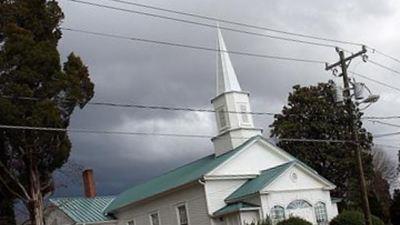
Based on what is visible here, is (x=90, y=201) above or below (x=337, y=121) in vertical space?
below

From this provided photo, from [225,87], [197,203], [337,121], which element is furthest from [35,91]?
[337,121]

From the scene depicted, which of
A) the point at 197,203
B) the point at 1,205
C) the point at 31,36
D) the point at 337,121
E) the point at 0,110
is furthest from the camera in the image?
the point at 337,121

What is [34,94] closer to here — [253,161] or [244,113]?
[253,161]

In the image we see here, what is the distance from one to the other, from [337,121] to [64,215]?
2683cm

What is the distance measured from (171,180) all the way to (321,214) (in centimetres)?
1032

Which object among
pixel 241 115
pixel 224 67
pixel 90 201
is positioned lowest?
pixel 90 201

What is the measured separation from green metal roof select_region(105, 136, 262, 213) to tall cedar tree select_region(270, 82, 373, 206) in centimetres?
1566

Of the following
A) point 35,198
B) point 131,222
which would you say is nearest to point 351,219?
point 131,222

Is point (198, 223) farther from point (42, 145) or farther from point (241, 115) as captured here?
point (42, 145)

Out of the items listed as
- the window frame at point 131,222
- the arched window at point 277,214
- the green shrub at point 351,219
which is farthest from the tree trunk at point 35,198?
the green shrub at point 351,219

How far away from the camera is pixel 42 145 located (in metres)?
32.2

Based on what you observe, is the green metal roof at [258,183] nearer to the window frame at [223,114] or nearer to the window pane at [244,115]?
the window pane at [244,115]

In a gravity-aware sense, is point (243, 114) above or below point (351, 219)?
above

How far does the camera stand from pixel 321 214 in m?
42.4
